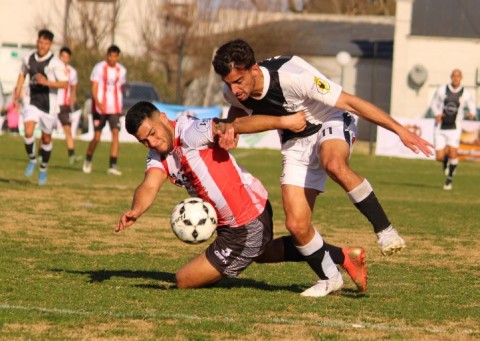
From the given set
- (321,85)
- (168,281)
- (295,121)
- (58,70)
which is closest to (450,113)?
(58,70)

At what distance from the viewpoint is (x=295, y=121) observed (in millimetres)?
8828

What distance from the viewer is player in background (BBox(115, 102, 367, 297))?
8.88 meters

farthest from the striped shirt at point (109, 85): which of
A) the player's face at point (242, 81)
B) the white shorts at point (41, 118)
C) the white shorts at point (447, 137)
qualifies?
the player's face at point (242, 81)

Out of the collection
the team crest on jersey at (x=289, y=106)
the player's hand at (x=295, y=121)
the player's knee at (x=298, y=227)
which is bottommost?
the player's knee at (x=298, y=227)

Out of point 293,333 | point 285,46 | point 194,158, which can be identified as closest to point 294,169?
point 194,158

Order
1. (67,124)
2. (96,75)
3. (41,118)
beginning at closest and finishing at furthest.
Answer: (41,118)
(96,75)
(67,124)

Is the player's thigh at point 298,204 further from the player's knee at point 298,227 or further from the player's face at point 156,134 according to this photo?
the player's face at point 156,134

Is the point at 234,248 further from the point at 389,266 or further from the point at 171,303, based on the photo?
the point at 389,266

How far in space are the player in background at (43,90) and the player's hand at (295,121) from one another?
9.91 metres

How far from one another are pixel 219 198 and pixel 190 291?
72 centimetres

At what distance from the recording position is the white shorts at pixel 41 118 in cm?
1888

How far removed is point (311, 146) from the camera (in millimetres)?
9266

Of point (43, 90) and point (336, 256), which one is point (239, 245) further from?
point (43, 90)

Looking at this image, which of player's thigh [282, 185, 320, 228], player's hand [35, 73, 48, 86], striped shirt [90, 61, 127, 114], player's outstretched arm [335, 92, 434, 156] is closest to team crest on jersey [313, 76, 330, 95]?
player's outstretched arm [335, 92, 434, 156]
